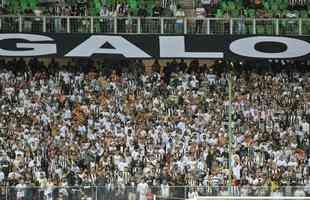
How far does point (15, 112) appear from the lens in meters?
34.8

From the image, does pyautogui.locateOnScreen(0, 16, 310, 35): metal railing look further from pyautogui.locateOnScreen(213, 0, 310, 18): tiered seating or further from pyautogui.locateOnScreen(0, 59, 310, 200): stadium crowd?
pyautogui.locateOnScreen(0, 59, 310, 200): stadium crowd

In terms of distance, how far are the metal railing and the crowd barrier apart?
8.19 metres

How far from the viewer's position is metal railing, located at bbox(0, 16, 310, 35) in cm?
3634

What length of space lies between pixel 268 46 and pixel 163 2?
149 inches

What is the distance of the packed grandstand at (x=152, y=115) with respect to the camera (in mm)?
32125

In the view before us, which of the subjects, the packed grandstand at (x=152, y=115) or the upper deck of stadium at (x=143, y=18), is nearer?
the packed grandstand at (x=152, y=115)

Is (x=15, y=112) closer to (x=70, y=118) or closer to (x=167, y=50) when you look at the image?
(x=70, y=118)

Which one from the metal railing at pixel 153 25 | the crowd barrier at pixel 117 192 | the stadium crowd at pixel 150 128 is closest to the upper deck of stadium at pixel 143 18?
the metal railing at pixel 153 25

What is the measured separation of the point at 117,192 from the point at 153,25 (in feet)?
29.1

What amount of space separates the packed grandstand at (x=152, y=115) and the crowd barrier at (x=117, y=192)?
3cm

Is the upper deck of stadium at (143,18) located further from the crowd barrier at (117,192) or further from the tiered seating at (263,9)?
the crowd barrier at (117,192)

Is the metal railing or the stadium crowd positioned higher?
the metal railing

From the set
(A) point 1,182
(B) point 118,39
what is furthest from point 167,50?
(A) point 1,182

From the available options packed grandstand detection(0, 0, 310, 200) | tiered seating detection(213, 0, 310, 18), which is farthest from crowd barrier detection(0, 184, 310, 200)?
tiered seating detection(213, 0, 310, 18)
